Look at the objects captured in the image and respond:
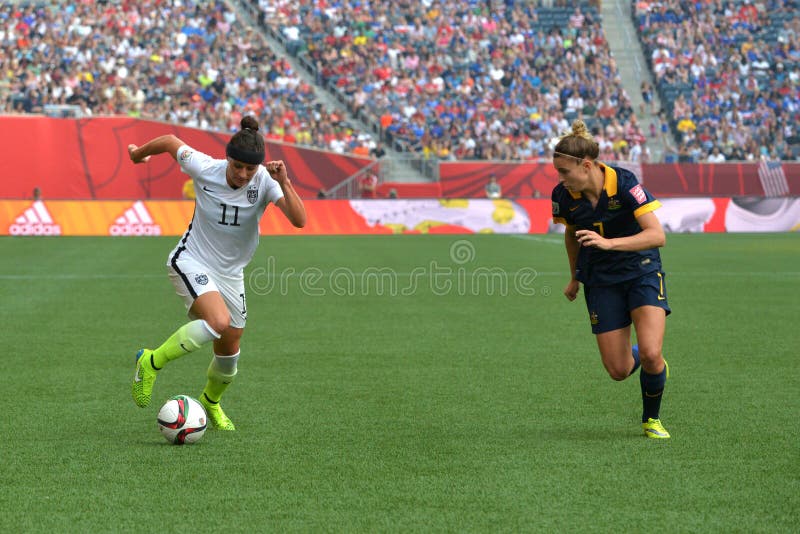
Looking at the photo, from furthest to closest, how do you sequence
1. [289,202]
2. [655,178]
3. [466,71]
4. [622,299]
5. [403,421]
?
[466,71], [655,178], [403,421], [622,299], [289,202]

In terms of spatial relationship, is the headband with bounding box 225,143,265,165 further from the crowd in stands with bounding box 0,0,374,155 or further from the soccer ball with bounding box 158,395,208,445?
the crowd in stands with bounding box 0,0,374,155

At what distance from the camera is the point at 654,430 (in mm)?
7102

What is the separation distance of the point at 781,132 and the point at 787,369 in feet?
104

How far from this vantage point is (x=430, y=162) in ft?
121

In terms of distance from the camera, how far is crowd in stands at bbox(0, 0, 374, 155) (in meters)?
35.3

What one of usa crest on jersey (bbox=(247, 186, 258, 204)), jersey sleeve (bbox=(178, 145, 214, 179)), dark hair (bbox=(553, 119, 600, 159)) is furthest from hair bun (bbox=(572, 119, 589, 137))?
jersey sleeve (bbox=(178, 145, 214, 179))

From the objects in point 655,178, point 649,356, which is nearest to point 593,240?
point 649,356

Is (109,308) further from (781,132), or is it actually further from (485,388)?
(781,132)

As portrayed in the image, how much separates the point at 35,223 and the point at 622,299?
25918mm

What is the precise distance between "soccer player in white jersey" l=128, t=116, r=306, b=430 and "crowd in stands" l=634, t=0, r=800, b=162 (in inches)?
1290

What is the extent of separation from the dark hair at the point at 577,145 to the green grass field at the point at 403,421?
180 centimetres

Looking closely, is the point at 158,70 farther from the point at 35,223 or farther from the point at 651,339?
the point at 651,339

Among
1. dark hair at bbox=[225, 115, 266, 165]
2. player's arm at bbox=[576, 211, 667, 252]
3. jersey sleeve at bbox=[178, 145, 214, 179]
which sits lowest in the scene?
jersey sleeve at bbox=[178, 145, 214, 179]

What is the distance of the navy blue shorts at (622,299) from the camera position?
23.6 feet
